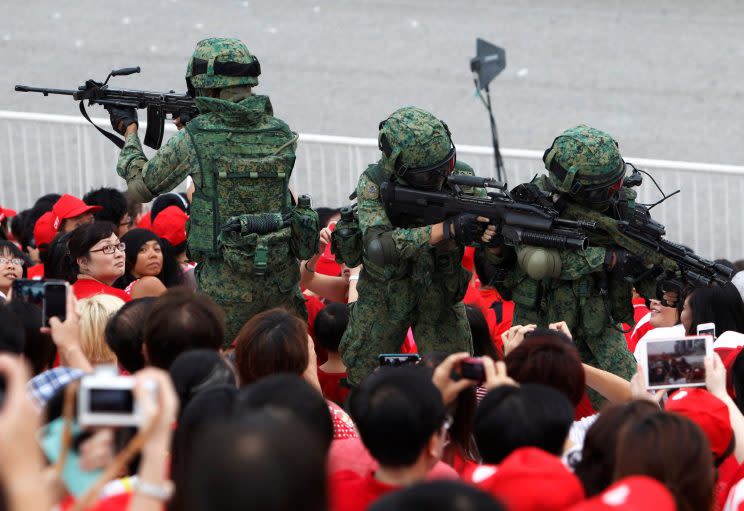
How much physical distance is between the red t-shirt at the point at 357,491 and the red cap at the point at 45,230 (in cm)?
443

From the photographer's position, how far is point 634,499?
8.82 feet

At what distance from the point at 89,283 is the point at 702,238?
4.98 meters

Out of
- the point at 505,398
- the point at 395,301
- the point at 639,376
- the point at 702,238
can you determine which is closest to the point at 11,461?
the point at 505,398

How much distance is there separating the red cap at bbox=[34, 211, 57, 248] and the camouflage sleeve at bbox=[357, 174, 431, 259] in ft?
8.12

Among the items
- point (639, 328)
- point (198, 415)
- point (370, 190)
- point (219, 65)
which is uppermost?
point (219, 65)

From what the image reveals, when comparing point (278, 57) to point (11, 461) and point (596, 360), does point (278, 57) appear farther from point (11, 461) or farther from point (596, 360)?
point (11, 461)

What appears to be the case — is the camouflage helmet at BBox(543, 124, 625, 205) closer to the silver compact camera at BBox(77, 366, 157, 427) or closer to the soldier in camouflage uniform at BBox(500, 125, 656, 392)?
the soldier in camouflage uniform at BBox(500, 125, 656, 392)

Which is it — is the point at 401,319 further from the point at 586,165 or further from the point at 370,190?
the point at 586,165

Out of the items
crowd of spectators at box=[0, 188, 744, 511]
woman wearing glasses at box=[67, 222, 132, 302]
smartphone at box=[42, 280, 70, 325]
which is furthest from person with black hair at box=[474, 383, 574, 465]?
woman wearing glasses at box=[67, 222, 132, 302]

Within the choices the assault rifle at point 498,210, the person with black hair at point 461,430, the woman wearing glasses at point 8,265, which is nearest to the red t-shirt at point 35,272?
the woman wearing glasses at point 8,265

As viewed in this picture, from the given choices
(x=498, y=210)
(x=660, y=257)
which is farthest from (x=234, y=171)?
(x=660, y=257)

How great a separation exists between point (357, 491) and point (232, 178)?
8.56 feet

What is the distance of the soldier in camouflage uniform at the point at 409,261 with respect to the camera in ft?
17.2

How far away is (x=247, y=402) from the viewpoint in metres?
3.08
